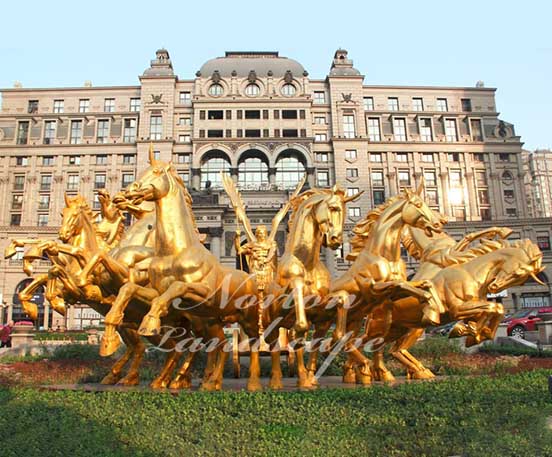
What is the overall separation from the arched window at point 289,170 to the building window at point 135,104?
20416 mm

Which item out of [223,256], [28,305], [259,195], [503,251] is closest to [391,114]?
[259,195]

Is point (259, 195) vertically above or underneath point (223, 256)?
above

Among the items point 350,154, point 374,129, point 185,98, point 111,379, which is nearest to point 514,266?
point 111,379

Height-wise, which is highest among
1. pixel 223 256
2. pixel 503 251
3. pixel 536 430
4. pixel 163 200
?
pixel 223 256

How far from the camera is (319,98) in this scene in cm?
5972

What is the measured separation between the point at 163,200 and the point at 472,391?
6.07 metres

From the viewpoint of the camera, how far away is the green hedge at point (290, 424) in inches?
234

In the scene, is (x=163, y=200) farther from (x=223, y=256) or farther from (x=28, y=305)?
(x=223, y=256)

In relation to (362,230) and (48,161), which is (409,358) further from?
(48,161)

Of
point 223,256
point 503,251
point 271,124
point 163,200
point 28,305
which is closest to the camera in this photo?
point 163,200

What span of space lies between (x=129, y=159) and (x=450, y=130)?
41.8 m

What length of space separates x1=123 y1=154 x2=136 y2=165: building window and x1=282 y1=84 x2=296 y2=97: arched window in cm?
2054

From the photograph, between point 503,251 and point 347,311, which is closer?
point 347,311

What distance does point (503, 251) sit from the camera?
10375mm
